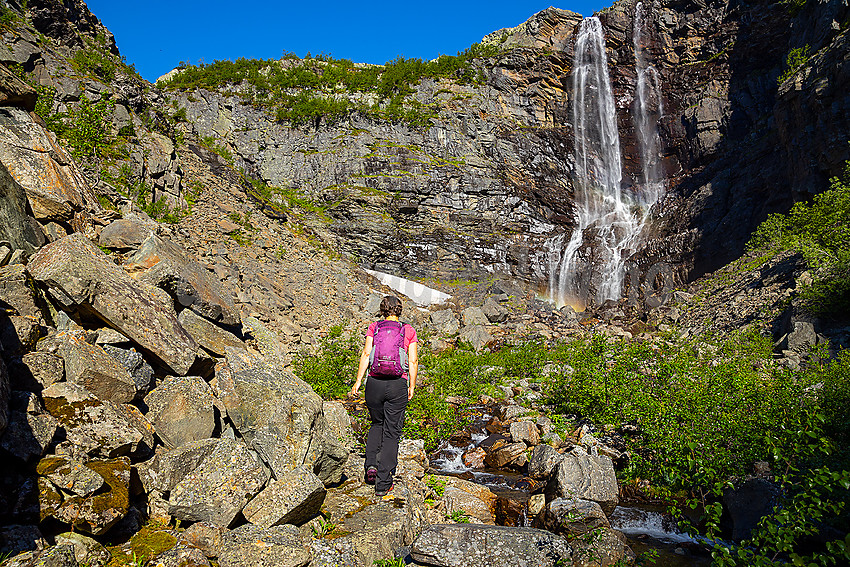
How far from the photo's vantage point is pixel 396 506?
17.2ft

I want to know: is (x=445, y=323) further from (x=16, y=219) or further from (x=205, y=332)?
(x=16, y=219)

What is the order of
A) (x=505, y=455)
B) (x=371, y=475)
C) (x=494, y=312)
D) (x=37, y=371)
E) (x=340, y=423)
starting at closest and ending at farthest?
(x=37, y=371)
(x=371, y=475)
(x=340, y=423)
(x=505, y=455)
(x=494, y=312)

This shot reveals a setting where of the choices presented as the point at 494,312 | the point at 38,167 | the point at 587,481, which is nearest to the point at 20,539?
the point at 38,167

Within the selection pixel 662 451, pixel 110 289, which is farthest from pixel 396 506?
pixel 662 451

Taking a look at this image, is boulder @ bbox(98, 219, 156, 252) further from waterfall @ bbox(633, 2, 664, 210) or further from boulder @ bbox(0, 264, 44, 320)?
waterfall @ bbox(633, 2, 664, 210)

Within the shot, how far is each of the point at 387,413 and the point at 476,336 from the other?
16.1 m

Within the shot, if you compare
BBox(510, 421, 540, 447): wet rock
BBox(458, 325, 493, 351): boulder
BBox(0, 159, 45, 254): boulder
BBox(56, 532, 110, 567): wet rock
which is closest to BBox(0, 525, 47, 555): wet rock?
BBox(56, 532, 110, 567): wet rock

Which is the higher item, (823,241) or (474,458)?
→ (823,241)

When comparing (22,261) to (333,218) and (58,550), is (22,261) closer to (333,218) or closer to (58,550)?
(58,550)

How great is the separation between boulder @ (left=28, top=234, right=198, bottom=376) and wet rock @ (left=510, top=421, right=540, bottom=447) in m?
6.75

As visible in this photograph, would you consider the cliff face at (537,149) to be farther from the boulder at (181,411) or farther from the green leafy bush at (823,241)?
the boulder at (181,411)

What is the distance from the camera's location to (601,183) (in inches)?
1423

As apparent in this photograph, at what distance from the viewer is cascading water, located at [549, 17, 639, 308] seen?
31.2 metres

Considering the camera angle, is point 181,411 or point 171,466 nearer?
point 171,466
